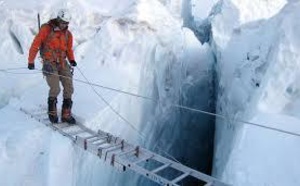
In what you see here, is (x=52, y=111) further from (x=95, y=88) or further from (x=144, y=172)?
(x=144, y=172)

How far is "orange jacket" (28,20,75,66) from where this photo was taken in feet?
13.6

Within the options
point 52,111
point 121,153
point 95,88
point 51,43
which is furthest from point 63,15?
point 95,88

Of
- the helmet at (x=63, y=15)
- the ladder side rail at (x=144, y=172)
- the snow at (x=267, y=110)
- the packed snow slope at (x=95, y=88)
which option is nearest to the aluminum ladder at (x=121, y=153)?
the ladder side rail at (x=144, y=172)

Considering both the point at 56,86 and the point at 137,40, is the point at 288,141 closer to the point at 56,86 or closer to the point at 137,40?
the point at 56,86

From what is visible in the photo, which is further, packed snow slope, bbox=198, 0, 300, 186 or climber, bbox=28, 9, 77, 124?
climber, bbox=28, 9, 77, 124

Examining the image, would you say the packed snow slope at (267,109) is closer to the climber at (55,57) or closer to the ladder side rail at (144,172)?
the ladder side rail at (144,172)

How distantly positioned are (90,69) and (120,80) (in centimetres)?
49

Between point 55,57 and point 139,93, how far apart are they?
2.20 m

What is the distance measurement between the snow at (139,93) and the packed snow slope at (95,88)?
1 centimetres

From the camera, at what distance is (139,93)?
6309mm

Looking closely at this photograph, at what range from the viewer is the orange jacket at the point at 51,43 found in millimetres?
4156

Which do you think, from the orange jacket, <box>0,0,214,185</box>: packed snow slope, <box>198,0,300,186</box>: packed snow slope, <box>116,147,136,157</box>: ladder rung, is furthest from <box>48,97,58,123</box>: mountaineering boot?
<box>198,0,300,186</box>: packed snow slope

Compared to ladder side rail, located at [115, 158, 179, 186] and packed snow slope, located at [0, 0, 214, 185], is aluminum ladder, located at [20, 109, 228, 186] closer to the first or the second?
ladder side rail, located at [115, 158, 179, 186]

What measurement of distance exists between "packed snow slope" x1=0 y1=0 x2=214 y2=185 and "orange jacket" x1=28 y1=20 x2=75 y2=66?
0.68 metres
